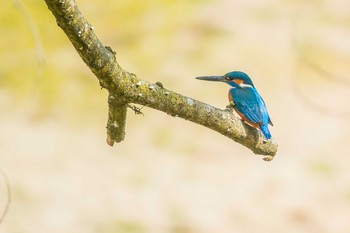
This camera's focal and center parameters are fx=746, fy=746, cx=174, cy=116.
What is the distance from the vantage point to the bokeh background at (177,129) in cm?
782

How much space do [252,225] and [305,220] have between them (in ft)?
1.87

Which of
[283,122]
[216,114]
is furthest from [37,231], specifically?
[216,114]

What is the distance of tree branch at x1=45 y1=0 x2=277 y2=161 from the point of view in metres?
1.58

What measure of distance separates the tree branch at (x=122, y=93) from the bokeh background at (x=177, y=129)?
17.4 ft

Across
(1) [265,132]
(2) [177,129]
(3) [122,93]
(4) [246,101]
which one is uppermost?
(2) [177,129]

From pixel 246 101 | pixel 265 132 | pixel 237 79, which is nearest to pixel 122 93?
pixel 265 132

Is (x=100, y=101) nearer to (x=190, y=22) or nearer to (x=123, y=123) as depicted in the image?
(x=190, y=22)

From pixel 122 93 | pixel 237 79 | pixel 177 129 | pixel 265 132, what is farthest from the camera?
pixel 177 129

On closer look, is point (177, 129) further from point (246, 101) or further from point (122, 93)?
point (122, 93)

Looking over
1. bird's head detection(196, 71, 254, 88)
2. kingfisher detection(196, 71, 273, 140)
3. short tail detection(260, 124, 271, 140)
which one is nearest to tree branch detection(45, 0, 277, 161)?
short tail detection(260, 124, 271, 140)

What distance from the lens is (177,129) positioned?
27.8ft

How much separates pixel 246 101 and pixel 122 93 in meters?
1.03

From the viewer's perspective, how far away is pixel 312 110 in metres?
8.86

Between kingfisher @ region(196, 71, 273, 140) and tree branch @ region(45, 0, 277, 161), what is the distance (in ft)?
0.80
